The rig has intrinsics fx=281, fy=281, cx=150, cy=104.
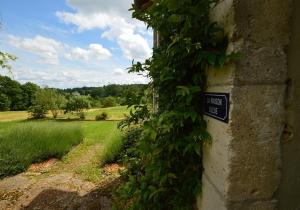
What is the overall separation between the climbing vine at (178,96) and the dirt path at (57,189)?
3.38m

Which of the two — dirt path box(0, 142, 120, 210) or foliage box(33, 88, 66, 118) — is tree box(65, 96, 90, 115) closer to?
foliage box(33, 88, 66, 118)

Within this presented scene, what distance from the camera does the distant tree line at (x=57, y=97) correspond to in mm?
3059

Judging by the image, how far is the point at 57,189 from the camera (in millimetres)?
6852

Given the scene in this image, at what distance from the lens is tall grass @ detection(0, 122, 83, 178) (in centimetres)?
870

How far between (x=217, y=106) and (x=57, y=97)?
3542cm

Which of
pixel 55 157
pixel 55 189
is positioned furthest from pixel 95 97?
pixel 55 189

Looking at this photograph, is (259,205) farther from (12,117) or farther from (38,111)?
(12,117)

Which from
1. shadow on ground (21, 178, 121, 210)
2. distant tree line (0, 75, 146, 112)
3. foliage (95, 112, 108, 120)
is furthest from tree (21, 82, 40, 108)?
shadow on ground (21, 178, 121, 210)

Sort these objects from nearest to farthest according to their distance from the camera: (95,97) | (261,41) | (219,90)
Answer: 1. (261,41)
2. (219,90)
3. (95,97)

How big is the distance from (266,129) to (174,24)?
43.6 inches

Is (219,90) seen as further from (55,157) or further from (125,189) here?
(55,157)

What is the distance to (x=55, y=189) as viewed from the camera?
22.5 ft

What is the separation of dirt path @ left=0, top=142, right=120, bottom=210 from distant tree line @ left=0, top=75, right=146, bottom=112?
220cm

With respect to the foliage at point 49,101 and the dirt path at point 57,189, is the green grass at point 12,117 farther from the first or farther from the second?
the dirt path at point 57,189
